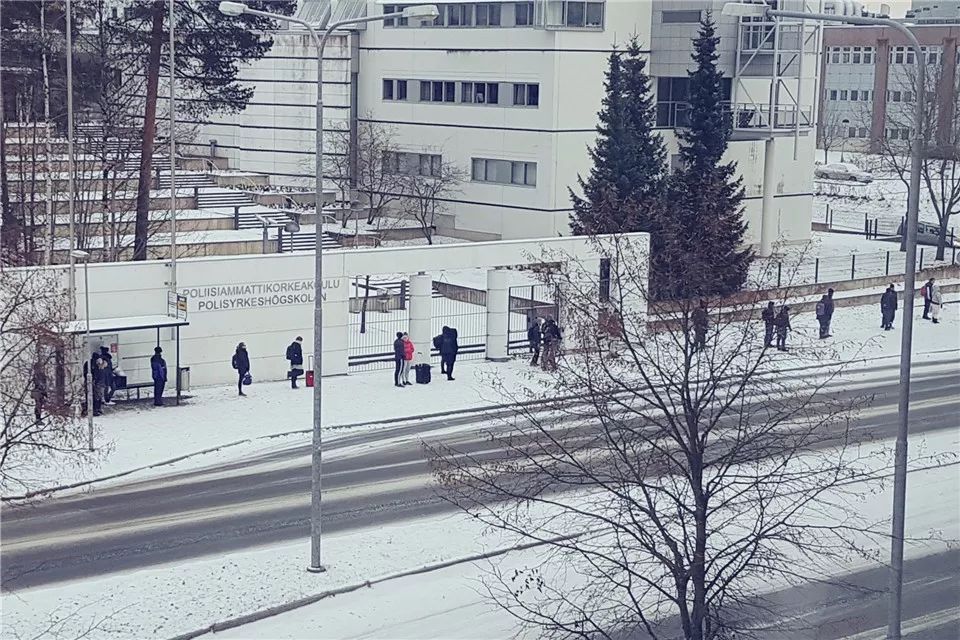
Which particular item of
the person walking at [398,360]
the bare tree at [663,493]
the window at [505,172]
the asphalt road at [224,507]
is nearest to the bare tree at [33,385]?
the asphalt road at [224,507]

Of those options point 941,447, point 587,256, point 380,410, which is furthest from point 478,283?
point 941,447

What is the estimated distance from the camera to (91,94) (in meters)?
39.4

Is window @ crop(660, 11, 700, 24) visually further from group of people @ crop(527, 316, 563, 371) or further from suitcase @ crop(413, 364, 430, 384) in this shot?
suitcase @ crop(413, 364, 430, 384)

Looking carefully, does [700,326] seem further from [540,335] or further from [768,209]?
[768,209]

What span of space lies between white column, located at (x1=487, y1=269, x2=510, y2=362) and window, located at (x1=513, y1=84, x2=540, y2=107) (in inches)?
646

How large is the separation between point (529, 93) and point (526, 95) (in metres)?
0.15

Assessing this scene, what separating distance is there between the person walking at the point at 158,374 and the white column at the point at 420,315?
6366mm

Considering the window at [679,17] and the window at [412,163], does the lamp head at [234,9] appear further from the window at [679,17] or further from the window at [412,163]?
the window at [679,17]

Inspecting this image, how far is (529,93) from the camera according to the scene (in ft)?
161

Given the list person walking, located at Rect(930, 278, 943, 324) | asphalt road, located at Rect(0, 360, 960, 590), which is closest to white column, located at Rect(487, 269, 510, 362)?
asphalt road, located at Rect(0, 360, 960, 590)

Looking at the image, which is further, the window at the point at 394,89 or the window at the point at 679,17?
the window at the point at 394,89

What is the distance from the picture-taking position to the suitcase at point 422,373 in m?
31.1

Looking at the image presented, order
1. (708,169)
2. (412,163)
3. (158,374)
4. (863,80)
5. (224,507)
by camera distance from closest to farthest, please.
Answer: (224,507), (158,374), (708,169), (412,163), (863,80)

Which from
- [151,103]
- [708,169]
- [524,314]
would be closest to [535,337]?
[524,314]
